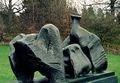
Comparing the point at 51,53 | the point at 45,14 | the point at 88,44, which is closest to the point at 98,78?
the point at 88,44

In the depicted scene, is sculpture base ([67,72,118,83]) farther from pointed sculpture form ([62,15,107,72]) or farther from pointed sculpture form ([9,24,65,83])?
pointed sculpture form ([9,24,65,83])

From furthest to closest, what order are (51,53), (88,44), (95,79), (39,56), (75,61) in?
(88,44), (95,79), (75,61), (51,53), (39,56)

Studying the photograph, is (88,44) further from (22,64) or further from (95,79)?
(22,64)

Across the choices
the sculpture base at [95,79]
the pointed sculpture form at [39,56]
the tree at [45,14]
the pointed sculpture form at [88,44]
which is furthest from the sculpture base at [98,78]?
the tree at [45,14]

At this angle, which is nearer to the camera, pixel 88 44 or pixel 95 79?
pixel 95 79

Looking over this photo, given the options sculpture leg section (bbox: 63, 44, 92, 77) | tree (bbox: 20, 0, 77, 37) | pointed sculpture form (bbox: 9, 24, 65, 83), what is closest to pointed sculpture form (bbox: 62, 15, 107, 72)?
sculpture leg section (bbox: 63, 44, 92, 77)

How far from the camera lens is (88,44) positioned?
4.84 meters

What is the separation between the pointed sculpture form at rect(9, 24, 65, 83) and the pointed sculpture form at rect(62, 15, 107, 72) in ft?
2.43

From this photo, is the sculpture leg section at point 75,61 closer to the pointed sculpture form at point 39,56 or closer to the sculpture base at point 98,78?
the sculpture base at point 98,78

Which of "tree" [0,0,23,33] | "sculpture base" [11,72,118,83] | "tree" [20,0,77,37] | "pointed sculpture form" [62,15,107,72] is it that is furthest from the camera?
"tree" [0,0,23,33]

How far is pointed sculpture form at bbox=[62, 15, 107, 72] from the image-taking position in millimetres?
4767

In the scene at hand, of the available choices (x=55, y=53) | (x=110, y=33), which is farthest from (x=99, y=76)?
(x=110, y=33)

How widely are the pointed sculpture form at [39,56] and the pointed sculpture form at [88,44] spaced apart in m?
0.74

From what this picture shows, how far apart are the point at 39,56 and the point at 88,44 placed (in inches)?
47.9
